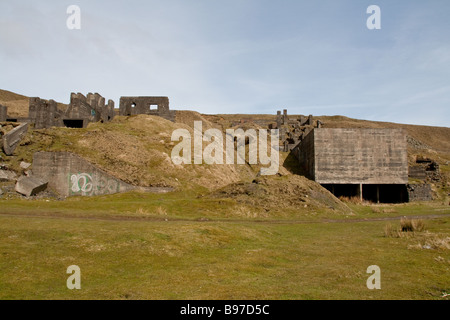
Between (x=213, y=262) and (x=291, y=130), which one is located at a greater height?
(x=291, y=130)

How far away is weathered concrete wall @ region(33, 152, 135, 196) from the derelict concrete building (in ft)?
96.6

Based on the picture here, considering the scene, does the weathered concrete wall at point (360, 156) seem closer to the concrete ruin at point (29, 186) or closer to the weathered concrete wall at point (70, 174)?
the weathered concrete wall at point (70, 174)

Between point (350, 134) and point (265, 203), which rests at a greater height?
point (350, 134)

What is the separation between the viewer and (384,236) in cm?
1898

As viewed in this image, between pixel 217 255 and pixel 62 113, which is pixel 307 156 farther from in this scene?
pixel 217 255

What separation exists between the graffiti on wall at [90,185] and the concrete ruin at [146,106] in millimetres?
26445

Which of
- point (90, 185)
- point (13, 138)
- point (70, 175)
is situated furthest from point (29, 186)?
point (13, 138)

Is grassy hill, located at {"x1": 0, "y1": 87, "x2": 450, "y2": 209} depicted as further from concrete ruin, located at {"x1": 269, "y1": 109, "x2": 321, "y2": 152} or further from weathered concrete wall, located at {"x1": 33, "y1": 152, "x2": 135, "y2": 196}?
concrete ruin, located at {"x1": 269, "y1": 109, "x2": 321, "y2": 152}

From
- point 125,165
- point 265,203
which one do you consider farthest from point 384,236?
point 125,165

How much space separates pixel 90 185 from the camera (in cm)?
3756

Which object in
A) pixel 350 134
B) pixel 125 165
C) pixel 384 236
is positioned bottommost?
pixel 384 236

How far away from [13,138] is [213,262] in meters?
38.3
